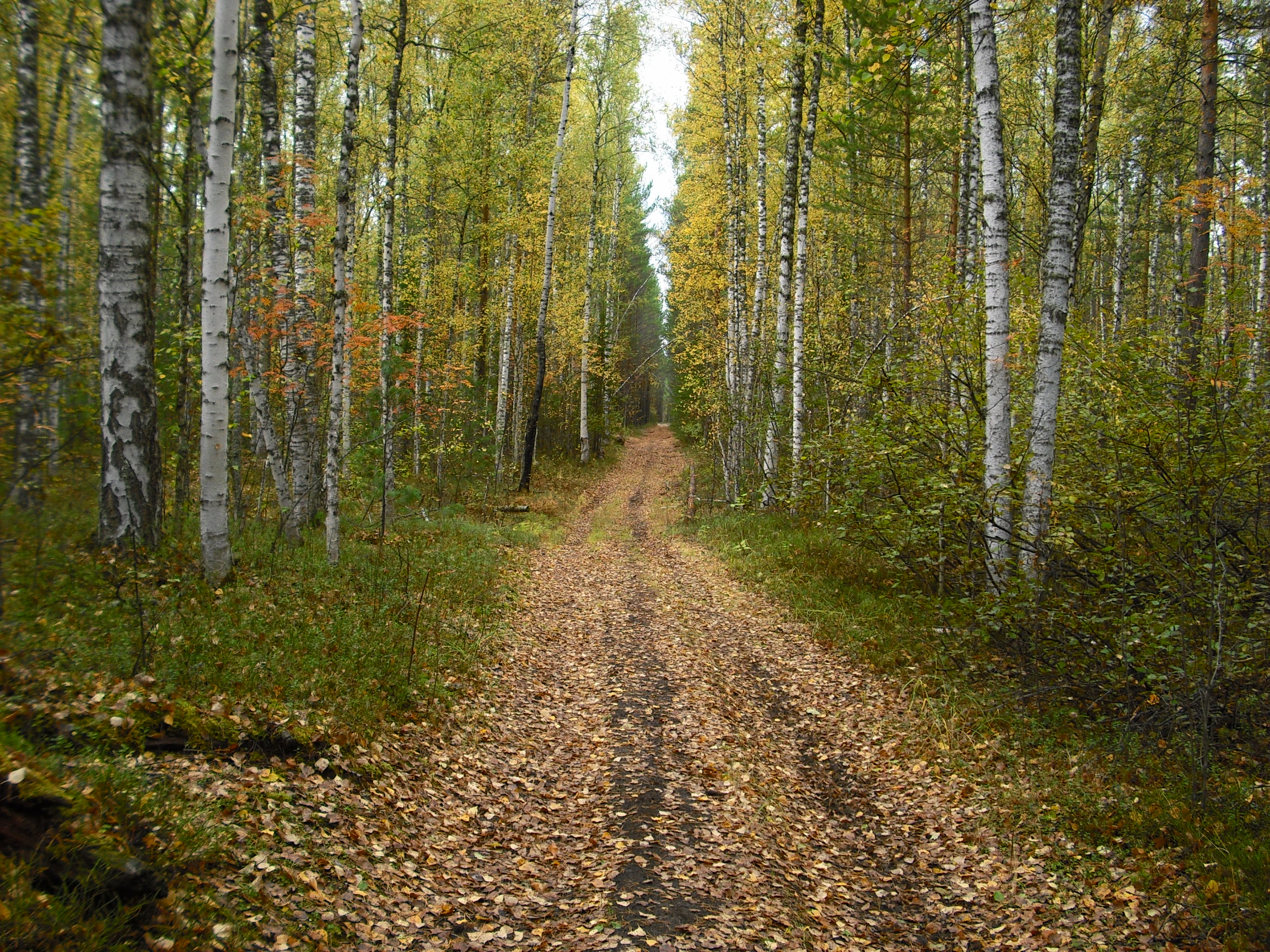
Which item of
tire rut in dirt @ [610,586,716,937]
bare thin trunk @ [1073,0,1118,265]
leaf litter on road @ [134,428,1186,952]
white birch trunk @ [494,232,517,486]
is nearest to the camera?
leaf litter on road @ [134,428,1186,952]

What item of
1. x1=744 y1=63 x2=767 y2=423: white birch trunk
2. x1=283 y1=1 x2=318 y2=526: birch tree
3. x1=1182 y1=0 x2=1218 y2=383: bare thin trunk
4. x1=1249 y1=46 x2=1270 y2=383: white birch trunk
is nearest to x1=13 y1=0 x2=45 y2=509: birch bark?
x1=283 y1=1 x2=318 y2=526: birch tree

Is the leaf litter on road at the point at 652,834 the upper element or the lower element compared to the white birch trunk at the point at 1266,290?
lower

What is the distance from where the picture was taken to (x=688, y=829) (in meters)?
5.27

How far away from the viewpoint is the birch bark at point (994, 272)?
7406 mm

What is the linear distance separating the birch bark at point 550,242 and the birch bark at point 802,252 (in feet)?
23.7

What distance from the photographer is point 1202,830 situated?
4.51 metres

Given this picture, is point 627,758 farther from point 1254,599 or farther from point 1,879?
point 1254,599

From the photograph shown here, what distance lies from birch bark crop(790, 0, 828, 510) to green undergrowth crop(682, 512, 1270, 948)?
470cm

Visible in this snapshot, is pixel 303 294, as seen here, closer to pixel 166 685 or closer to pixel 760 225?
pixel 166 685

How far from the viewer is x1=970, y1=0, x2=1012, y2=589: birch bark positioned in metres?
7.41

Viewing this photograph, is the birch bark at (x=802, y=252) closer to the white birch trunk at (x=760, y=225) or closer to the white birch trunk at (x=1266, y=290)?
the white birch trunk at (x=760, y=225)

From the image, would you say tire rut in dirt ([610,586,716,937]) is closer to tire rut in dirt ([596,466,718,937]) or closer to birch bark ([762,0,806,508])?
tire rut in dirt ([596,466,718,937])

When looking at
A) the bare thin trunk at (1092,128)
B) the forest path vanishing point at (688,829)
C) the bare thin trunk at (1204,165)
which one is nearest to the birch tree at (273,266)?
the forest path vanishing point at (688,829)

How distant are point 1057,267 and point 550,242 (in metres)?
14.9
